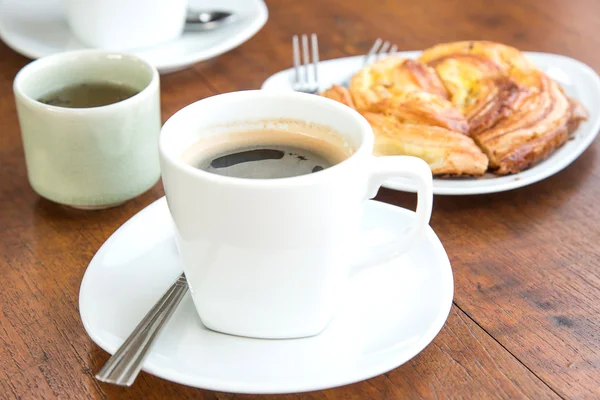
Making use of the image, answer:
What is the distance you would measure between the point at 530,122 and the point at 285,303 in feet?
2.03

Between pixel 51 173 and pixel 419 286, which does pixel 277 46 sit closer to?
pixel 51 173

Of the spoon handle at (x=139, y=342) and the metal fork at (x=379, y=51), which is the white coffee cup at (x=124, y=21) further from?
the spoon handle at (x=139, y=342)

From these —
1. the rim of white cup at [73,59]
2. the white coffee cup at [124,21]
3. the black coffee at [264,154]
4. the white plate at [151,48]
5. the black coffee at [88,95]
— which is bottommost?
the white plate at [151,48]

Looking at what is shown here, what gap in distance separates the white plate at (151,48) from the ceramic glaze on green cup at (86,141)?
1.17 ft

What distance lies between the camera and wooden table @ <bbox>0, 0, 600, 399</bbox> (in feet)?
2.43

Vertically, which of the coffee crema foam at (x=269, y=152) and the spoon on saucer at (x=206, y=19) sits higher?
the coffee crema foam at (x=269, y=152)

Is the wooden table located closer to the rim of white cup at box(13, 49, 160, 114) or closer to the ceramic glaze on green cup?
the ceramic glaze on green cup

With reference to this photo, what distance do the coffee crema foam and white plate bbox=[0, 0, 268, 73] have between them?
1.99 ft

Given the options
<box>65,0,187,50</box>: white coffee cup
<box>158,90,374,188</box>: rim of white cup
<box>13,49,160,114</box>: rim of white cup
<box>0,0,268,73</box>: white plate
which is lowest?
<box>0,0,268,73</box>: white plate

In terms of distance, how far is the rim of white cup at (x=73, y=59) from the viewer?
938 mm

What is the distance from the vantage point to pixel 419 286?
79 cm

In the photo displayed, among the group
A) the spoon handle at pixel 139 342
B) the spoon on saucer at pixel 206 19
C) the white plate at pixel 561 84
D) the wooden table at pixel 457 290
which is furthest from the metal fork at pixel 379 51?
the spoon handle at pixel 139 342

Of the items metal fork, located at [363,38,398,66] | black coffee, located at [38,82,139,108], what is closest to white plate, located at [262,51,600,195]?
metal fork, located at [363,38,398,66]

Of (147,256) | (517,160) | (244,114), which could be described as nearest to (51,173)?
(147,256)
